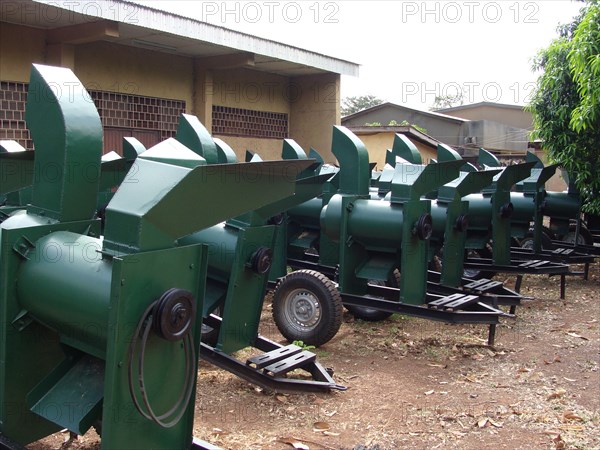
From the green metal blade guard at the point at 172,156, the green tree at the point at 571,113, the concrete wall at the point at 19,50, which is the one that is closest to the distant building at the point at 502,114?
the green tree at the point at 571,113

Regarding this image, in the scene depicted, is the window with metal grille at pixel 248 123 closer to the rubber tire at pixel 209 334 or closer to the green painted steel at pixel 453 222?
the green painted steel at pixel 453 222

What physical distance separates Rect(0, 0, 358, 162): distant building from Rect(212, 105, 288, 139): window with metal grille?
2cm

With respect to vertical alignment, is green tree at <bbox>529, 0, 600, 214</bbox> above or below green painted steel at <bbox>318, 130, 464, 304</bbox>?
above

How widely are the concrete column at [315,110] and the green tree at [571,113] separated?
4.88 m

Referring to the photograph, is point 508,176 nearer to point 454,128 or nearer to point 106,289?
point 106,289

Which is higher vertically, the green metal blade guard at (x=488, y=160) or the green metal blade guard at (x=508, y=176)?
the green metal blade guard at (x=488, y=160)

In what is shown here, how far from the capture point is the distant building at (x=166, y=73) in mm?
8922

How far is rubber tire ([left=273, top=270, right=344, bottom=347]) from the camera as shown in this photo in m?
5.21

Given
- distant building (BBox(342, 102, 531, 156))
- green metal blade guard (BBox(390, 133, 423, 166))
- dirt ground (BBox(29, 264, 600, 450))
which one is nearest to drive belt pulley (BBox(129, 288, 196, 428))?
dirt ground (BBox(29, 264, 600, 450))

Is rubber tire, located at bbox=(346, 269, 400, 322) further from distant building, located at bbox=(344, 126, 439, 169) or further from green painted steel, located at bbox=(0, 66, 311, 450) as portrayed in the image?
distant building, located at bbox=(344, 126, 439, 169)

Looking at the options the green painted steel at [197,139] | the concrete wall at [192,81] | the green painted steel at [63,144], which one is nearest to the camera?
the green painted steel at [63,144]

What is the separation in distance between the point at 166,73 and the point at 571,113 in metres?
6.89

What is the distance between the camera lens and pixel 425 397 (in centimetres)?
439

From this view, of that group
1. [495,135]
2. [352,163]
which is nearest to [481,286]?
[352,163]
